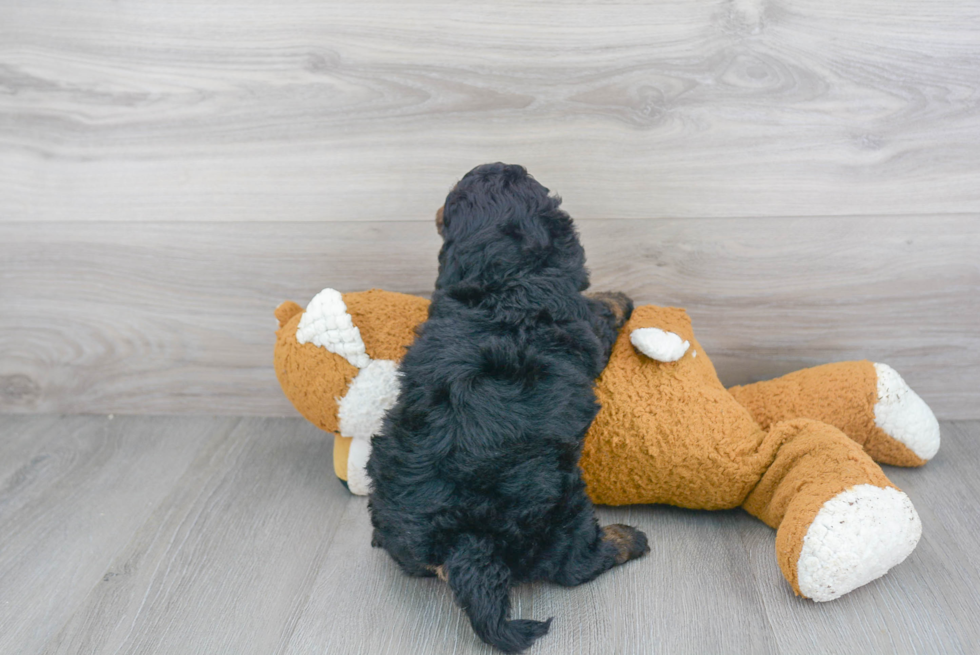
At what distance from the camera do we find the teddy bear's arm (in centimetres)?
107

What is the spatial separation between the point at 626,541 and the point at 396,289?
642 millimetres

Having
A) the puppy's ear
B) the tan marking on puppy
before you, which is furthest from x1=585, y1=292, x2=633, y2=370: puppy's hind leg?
the tan marking on puppy

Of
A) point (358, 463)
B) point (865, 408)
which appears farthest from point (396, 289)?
point (865, 408)

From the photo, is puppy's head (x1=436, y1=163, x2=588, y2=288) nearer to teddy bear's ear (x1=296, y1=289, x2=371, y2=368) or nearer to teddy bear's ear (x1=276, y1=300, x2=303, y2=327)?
teddy bear's ear (x1=296, y1=289, x2=371, y2=368)

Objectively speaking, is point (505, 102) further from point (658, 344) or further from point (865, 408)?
point (865, 408)

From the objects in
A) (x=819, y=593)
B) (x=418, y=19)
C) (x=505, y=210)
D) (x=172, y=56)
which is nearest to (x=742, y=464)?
(x=819, y=593)

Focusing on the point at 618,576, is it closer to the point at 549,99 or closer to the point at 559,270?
the point at 559,270

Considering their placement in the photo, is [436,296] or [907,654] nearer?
[907,654]

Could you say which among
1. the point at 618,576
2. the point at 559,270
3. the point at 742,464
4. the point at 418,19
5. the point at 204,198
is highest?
the point at 418,19

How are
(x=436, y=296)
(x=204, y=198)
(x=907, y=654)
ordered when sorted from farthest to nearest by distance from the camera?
(x=204, y=198) < (x=436, y=296) < (x=907, y=654)

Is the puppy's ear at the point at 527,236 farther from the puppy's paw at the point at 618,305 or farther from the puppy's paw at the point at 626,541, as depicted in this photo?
the puppy's paw at the point at 626,541

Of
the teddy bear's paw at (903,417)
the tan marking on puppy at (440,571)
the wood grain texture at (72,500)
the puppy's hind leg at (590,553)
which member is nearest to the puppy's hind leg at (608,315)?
the puppy's hind leg at (590,553)

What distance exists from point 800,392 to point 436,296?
668 millimetres

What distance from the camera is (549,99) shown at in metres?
1.26
